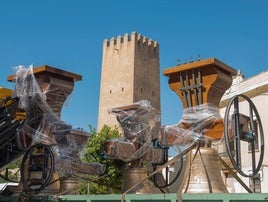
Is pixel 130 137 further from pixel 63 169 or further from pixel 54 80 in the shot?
pixel 54 80

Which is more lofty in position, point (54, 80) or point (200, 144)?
point (54, 80)

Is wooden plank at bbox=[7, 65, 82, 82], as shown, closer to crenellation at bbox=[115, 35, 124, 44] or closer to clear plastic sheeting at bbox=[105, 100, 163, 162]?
clear plastic sheeting at bbox=[105, 100, 163, 162]

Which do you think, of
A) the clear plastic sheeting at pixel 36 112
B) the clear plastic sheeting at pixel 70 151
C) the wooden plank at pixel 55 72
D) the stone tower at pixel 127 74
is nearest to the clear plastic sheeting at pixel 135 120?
the clear plastic sheeting at pixel 70 151

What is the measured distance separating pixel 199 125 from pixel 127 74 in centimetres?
4885

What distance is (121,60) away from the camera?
56250 mm

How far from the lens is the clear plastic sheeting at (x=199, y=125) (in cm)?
625

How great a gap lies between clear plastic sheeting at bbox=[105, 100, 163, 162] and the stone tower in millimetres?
43383

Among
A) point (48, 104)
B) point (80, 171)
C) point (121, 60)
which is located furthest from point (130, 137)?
point (121, 60)

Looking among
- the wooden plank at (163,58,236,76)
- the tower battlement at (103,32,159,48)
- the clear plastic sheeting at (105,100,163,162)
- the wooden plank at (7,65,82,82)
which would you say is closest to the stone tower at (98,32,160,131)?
the tower battlement at (103,32,159,48)

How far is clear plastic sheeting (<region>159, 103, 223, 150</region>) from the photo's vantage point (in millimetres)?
6246

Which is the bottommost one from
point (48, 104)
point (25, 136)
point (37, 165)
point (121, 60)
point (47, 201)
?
point (47, 201)

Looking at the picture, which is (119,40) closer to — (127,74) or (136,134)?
(127,74)

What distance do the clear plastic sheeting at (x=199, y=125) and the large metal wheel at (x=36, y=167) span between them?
6.39 ft

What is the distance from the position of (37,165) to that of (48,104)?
3.38 feet
